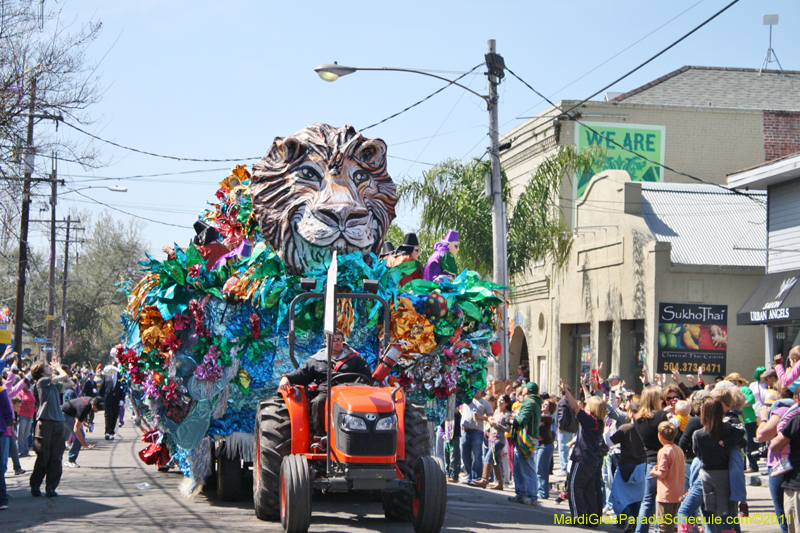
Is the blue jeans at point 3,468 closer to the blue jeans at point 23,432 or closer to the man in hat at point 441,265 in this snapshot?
the blue jeans at point 23,432

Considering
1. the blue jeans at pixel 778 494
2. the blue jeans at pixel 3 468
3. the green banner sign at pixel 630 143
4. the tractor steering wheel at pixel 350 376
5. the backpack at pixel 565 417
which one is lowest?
the blue jeans at pixel 3 468

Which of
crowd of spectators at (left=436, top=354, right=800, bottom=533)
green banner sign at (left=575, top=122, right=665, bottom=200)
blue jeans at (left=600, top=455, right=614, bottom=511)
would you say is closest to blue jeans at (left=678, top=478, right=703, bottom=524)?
crowd of spectators at (left=436, top=354, right=800, bottom=533)

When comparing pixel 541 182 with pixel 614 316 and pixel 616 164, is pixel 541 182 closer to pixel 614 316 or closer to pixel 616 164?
pixel 614 316

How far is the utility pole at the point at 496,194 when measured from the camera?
53.0 ft

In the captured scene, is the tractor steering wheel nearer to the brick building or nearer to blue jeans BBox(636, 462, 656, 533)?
blue jeans BBox(636, 462, 656, 533)

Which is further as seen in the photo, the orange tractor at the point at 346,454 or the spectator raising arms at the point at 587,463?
the spectator raising arms at the point at 587,463

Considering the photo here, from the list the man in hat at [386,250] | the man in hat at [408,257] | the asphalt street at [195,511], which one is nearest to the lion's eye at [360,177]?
the man in hat at [408,257]

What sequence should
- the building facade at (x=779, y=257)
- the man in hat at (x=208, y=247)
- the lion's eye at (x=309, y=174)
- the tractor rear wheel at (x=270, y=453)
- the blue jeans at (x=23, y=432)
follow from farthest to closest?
the building facade at (x=779, y=257) → the blue jeans at (x=23, y=432) → the man in hat at (x=208, y=247) → the lion's eye at (x=309, y=174) → the tractor rear wheel at (x=270, y=453)

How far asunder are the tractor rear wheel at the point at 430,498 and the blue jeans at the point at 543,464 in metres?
5.03

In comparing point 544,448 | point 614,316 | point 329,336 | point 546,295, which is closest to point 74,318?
point 546,295

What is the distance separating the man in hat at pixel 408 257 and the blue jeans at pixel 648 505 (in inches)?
132

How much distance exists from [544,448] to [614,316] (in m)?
11.6

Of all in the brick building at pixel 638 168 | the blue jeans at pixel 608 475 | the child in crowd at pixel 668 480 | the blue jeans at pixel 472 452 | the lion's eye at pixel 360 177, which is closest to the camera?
the child in crowd at pixel 668 480

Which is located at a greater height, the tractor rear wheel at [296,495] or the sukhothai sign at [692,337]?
the sukhothai sign at [692,337]
